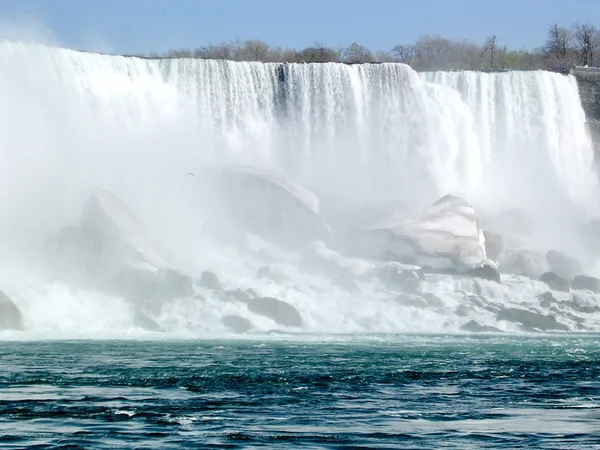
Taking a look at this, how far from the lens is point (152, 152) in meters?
49.1

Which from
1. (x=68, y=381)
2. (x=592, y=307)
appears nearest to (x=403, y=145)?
(x=592, y=307)

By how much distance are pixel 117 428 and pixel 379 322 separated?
24964 mm

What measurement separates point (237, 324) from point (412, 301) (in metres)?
7.05

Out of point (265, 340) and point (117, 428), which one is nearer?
point (117, 428)

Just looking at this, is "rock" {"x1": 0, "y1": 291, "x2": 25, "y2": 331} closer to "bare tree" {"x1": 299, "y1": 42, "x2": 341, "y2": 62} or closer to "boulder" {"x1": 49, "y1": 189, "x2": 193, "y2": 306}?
"boulder" {"x1": 49, "y1": 189, "x2": 193, "y2": 306}

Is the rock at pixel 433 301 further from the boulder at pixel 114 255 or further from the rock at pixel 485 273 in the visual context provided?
the boulder at pixel 114 255

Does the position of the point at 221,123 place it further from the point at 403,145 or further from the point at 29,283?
the point at 29,283

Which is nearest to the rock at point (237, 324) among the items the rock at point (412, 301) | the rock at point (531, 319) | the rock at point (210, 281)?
the rock at point (210, 281)

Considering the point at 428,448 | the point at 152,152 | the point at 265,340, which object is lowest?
the point at 428,448

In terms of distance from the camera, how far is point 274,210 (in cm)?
4744

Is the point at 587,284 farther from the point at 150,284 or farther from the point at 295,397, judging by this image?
the point at 295,397

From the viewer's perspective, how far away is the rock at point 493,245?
47.5m

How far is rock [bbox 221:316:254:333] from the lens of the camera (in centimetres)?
3732

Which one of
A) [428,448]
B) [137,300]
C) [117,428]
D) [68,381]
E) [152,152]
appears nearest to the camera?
[428,448]
